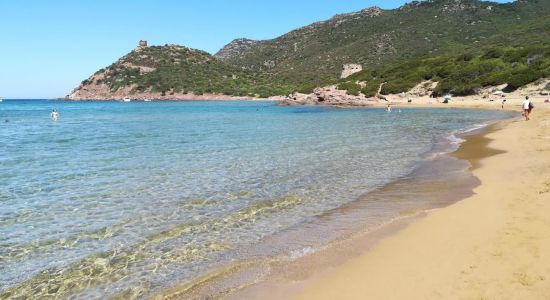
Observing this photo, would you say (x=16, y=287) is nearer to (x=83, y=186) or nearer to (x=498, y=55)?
(x=83, y=186)

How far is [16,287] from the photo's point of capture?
700 centimetres

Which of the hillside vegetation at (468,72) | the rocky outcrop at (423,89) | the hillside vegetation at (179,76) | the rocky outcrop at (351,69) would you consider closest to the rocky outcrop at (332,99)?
the hillside vegetation at (468,72)

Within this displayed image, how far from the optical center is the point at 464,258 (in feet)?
22.6

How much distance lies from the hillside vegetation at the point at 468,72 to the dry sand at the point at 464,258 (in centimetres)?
6521

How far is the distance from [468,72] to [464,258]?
8113 cm

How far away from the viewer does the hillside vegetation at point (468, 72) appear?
68.2 metres

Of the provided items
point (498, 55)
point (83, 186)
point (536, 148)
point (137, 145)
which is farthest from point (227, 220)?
point (498, 55)

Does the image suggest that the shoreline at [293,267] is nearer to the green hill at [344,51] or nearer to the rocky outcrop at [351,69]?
the green hill at [344,51]

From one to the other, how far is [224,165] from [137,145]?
1061 cm

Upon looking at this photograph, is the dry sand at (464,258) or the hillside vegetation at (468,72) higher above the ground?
the hillside vegetation at (468,72)

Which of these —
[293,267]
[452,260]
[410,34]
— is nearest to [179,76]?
[410,34]

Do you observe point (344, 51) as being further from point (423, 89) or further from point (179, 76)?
point (423, 89)

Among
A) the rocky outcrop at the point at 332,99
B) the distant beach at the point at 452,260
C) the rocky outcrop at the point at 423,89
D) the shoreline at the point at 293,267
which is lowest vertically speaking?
the shoreline at the point at 293,267

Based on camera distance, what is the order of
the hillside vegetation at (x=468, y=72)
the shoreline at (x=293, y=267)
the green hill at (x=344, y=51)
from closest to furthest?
the shoreline at (x=293, y=267), the hillside vegetation at (x=468, y=72), the green hill at (x=344, y=51)
